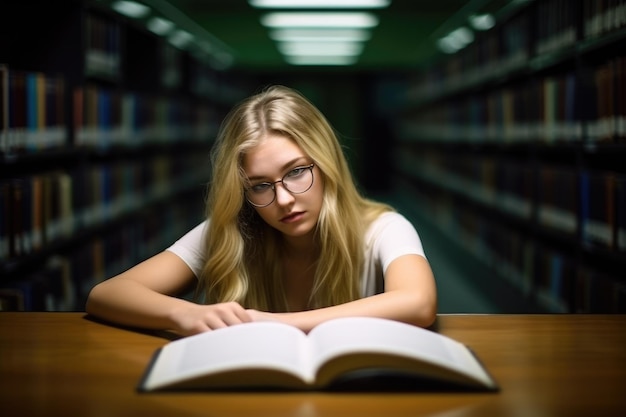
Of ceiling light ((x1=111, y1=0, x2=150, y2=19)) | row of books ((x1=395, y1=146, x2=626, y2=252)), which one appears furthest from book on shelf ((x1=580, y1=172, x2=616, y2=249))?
ceiling light ((x1=111, y1=0, x2=150, y2=19))

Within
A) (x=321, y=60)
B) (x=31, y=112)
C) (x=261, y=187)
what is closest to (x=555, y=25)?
(x=31, y=112)

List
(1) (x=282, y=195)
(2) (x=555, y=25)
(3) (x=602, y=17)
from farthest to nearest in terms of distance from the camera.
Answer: (2) (x=555, y=25), (3) (x=602, y=17), (1) (x=282, y=195)

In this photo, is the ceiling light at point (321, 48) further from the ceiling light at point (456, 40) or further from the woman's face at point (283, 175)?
the woman's face at point (283, 175)

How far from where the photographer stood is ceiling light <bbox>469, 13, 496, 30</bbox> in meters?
5.35

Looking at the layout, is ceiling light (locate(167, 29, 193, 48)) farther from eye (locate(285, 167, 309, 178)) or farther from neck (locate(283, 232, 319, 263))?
eye (locate(285, 167, 309, 178))

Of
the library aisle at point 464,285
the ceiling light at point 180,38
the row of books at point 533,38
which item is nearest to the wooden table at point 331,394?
the row of books at point 533,38

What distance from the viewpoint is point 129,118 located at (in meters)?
4.66

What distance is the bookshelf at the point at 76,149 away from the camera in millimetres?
2918

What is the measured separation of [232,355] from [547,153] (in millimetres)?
3782

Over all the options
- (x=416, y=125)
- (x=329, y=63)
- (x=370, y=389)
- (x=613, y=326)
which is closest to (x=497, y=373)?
(x=370, y=389)

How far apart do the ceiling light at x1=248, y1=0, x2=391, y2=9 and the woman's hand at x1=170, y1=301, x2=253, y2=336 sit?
4.54m

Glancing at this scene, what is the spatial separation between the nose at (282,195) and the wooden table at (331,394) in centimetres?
40

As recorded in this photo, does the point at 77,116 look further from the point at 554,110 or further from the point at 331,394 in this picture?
the point at 331,394

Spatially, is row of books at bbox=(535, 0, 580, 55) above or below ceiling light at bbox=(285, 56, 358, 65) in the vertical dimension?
below
